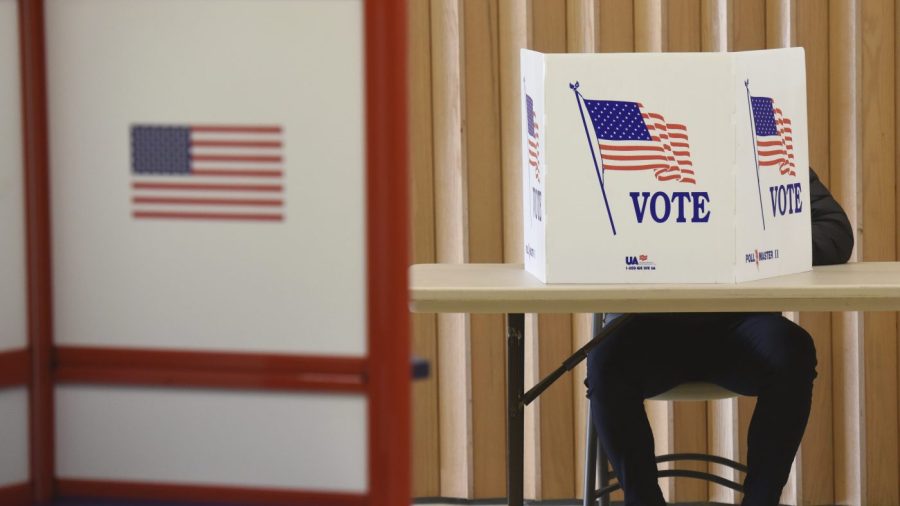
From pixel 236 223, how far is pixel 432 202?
6.48ft

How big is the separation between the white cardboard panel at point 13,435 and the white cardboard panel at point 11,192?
50mm

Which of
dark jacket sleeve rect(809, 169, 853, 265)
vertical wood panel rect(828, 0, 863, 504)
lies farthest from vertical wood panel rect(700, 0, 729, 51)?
dark jacket sleeve rect(809, 169, 853, 265)

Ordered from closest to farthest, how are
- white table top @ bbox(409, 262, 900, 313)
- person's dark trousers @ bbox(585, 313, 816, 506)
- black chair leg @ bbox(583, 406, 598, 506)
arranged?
white table top @ bbox(409, 262, 900, 313) → person's dark trousers @ bbox(585, 313, 816, 506) → black chair leg @ bbox(583, 406, 598, 506)

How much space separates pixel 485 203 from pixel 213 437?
2.00 m

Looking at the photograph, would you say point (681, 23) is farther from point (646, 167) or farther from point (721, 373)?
point (646, 167)

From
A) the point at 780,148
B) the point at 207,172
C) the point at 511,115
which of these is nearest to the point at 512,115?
the point at 511,115

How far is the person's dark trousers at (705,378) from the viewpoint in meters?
2.10

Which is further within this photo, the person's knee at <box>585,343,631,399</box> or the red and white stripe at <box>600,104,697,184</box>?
the person's knee at <box>585,343,631,399</box>

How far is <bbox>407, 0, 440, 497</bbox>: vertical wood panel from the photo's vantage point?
2982mm

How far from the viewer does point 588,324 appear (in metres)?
3.00

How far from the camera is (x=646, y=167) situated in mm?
1827

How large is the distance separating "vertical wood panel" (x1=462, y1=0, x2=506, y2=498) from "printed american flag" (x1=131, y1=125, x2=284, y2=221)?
1.97 metres

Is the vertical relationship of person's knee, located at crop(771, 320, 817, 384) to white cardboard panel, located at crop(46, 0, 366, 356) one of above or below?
below

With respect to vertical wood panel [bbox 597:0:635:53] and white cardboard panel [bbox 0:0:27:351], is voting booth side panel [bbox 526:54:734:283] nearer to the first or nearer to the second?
white cardboard panel [bbox 0:0:27:351]
